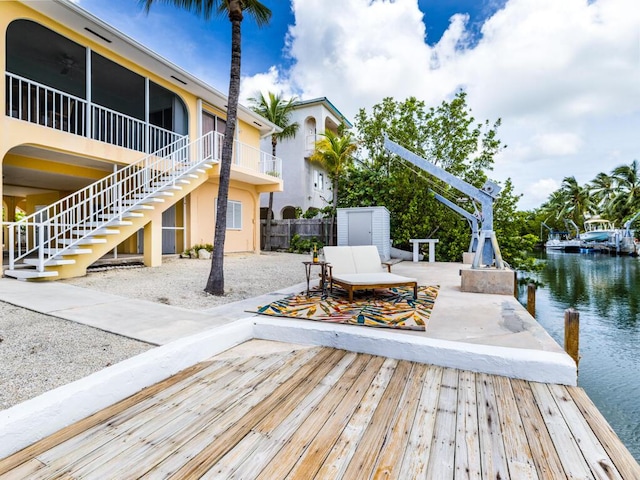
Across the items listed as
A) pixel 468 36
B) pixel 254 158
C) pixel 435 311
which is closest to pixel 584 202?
pixel 468 36

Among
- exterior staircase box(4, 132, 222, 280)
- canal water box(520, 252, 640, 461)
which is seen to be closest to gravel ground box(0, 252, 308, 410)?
exterior staircase box(4, 132, 222, 280)

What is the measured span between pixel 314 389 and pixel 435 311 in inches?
103

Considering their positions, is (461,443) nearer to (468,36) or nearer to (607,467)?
(607,467)

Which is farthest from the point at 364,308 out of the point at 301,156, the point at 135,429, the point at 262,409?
the point at 301,156

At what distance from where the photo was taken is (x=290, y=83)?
1817cm

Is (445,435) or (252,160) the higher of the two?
(252,160)

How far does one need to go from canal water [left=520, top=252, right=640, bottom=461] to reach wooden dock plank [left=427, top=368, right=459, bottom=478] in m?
2.69

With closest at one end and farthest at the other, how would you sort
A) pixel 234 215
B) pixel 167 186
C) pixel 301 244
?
pixel 167 186 → pixel 234 215 → pixel 301 244

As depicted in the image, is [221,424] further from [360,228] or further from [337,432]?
[360,228]

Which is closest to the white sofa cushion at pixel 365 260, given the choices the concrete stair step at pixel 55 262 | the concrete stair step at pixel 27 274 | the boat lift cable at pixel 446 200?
the concrete stair step at pixel 55 262

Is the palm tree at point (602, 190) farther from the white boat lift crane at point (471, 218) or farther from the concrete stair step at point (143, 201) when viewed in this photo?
the concrete stair step at point (143, 201)

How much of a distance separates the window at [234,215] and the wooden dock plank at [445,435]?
11.5m

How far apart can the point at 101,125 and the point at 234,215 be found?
17.3 ft

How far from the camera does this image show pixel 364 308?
183 inches
